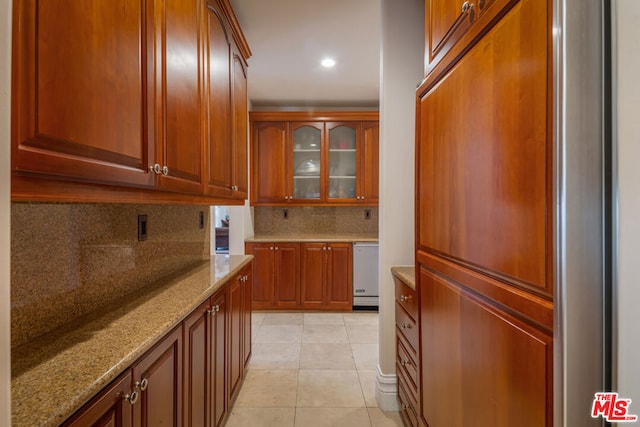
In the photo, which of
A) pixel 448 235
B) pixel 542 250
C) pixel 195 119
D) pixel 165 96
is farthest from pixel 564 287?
pixel 195 119

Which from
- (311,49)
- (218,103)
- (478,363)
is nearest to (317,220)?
(311,49)

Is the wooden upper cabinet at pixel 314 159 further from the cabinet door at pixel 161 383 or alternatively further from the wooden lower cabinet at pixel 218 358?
the cabinet door at pixel 161 383

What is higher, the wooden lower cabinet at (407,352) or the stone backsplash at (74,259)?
the stone backsplash at (74,259)

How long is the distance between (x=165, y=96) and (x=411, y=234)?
61.1 inches

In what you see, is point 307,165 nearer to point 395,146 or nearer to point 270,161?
point 270,161

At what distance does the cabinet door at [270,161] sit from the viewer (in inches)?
155

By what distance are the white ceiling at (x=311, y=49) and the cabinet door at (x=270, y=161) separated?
16.9 inches

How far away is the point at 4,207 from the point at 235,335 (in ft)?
5.50

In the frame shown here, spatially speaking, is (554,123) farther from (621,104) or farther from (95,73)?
(95,73)

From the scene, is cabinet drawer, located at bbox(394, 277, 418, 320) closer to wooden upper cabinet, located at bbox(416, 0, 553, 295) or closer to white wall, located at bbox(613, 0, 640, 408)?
wooden upper cabinet, located at bbox(416, 0, 553, 295)

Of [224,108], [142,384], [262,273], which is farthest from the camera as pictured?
[262,273]

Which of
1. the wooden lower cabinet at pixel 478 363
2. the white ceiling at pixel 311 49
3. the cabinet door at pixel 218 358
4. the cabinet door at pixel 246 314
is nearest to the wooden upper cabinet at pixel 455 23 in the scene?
the wooden lower cabinet at pixel 478 363

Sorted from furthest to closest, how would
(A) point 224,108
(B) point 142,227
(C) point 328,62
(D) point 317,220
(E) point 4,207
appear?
(D) point 317,220 < (C) point 328,62 < (A) point 224,108 < (B) point 142,227 < (E) point 4,207

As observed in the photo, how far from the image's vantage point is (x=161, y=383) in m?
1.00
